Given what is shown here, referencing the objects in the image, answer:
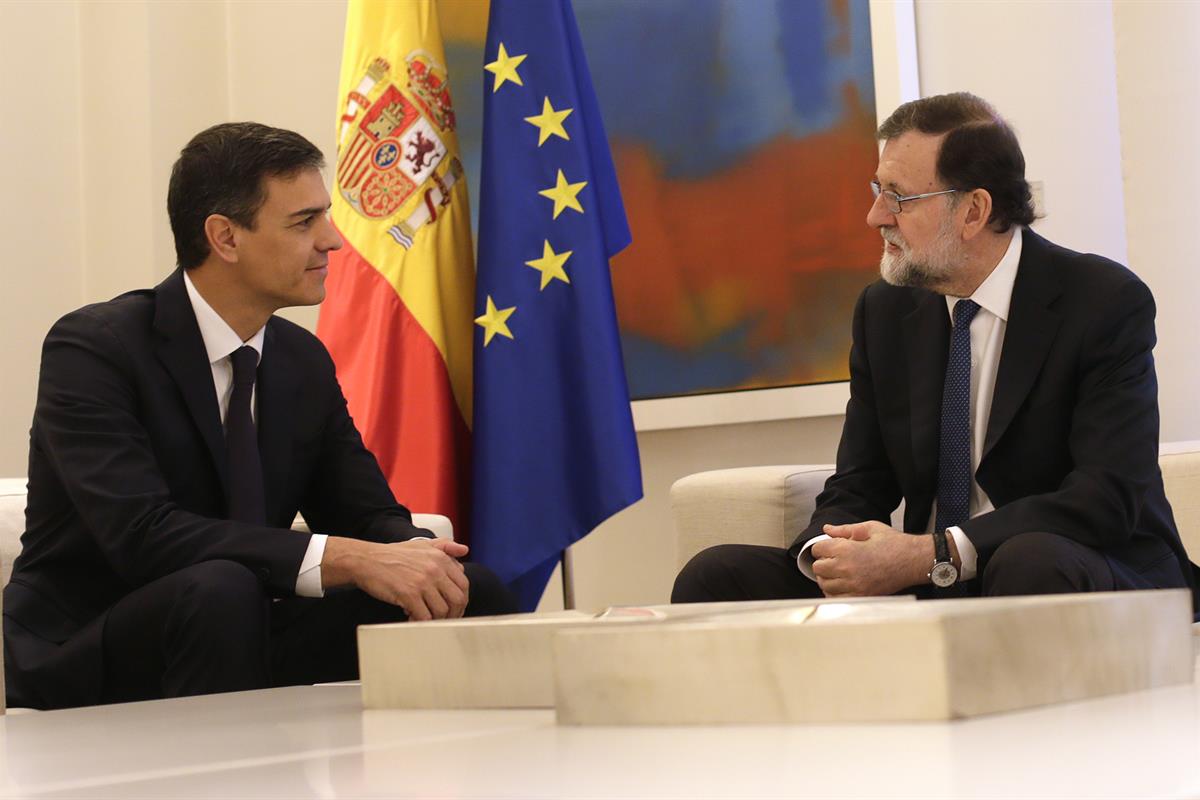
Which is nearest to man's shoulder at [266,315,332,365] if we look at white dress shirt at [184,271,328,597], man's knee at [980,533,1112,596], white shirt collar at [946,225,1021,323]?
white dress shirt at [184,271,328,597]

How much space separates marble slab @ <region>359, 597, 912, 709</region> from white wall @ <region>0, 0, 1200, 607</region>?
2885 millimetres

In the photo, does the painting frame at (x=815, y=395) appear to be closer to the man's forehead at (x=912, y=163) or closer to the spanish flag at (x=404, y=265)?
the spanish flag at (x=404, y=265)

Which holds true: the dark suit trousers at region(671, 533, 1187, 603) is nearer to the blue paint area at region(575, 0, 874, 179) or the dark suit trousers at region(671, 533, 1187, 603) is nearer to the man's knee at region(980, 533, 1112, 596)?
the man's knee at region(980, 533, 1112, 596)

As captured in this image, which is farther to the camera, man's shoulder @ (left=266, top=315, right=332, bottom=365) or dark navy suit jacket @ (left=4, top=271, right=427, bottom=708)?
man's shoulder @ (left=266, top=315, right=332, bottom=365)

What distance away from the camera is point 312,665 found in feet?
8.50

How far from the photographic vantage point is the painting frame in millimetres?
4148

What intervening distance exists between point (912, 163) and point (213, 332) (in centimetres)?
147

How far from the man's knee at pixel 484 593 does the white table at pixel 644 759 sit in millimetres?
1449

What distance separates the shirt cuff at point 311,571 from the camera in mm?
2504

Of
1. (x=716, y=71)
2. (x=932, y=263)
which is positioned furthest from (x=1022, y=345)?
(x=716, y=71)

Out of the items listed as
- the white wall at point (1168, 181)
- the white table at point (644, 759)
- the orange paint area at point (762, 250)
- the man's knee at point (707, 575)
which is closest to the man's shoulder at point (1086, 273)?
the man's knee at point (707, 575)

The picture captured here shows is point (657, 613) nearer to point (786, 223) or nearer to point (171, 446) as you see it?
point (171, 446)

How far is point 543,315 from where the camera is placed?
147 inches

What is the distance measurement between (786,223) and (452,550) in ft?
6.99
